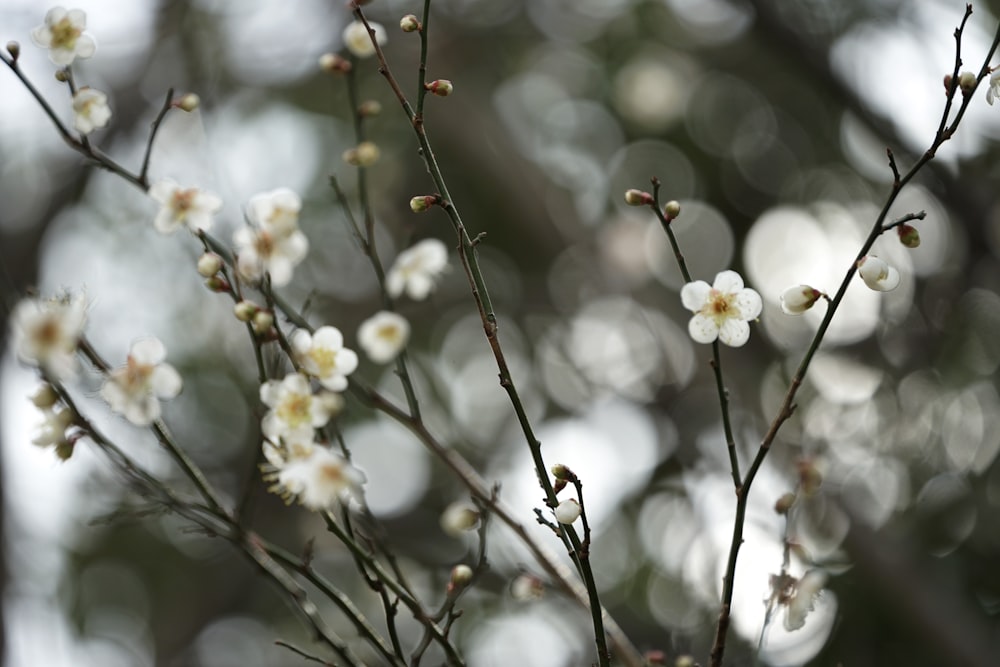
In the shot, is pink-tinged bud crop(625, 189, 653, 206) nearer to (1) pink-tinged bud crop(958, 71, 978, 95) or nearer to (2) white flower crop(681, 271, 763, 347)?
(2) white flower crop(681, 271, 763, 347)

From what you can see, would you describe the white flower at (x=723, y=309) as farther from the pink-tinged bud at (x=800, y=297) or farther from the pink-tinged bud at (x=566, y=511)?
the pink-tinged bud at (x=566, y=511)

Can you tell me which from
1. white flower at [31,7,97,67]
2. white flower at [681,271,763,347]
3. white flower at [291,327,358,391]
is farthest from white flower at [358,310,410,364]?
white flower at [31,7,97,67]

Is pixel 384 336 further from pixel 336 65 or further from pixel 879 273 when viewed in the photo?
pixel 879 273

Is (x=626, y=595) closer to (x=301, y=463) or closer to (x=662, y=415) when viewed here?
(x=662, y=415)

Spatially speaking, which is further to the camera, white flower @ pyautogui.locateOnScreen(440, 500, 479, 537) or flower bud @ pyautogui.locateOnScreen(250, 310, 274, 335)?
white flower @ pyautogui.locateOnScreen(440, 500, 479, 537)

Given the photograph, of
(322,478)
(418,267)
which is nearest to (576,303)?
(418,267)

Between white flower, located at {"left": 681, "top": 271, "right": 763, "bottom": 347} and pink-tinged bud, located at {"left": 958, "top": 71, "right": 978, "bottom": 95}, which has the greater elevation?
pink-tinged bud, located at {"left": 958, "top": 71, "right": 978, "bottom": 95}

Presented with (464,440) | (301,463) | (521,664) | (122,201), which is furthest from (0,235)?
(301,463)
